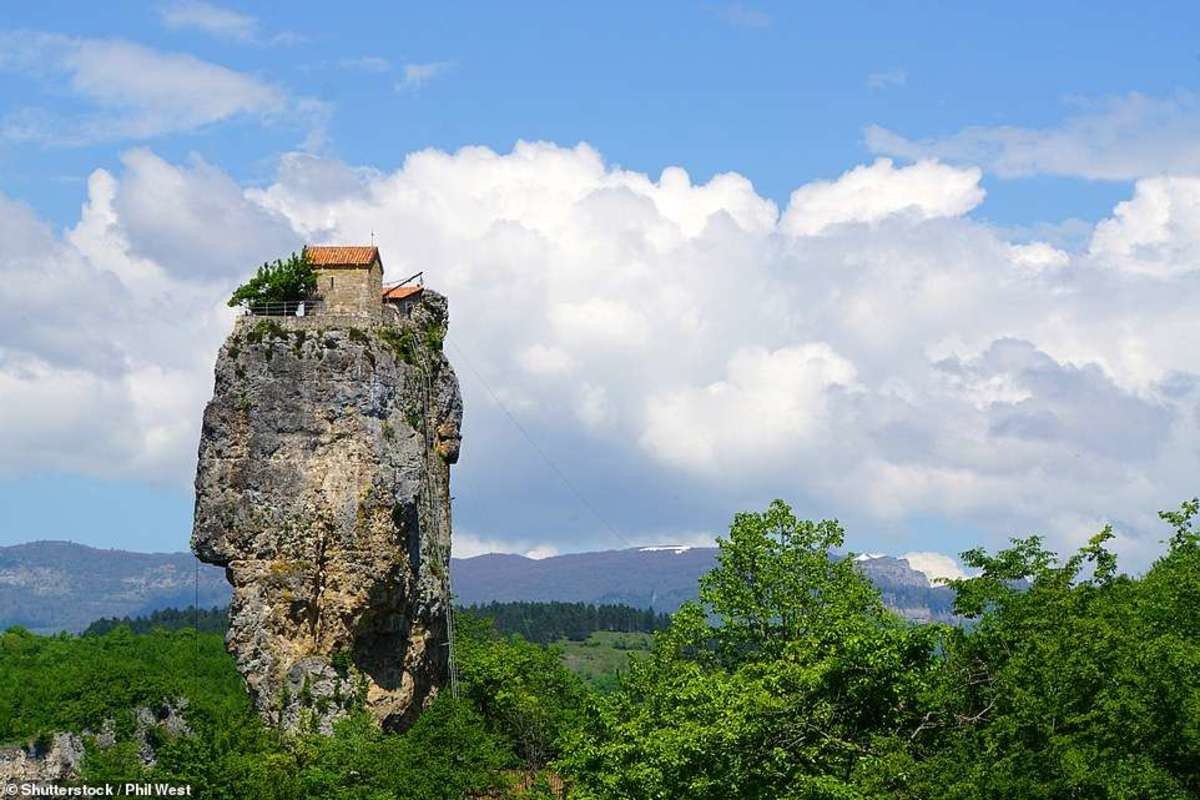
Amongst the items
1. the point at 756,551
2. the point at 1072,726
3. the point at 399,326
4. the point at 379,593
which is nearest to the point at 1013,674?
the point at 1072,726

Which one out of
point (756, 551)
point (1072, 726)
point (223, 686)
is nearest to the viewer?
point (1072, 726)

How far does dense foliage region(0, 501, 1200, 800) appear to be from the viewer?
40656 mm

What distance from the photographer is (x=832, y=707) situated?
48250 millimetres

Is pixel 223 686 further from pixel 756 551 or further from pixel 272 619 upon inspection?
pixel 756 551

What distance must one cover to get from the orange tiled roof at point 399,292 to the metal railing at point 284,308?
183 inches

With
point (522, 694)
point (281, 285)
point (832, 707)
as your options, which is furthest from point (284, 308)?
point (832, 707)

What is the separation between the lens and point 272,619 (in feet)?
243

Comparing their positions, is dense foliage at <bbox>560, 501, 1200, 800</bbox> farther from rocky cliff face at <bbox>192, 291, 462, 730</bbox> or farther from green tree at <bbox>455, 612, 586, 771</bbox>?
green tree at <bbox>455, 612, 586, 771</bbox>

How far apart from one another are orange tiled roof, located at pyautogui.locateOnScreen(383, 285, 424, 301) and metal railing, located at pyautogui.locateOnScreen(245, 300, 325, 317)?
4.65 metres

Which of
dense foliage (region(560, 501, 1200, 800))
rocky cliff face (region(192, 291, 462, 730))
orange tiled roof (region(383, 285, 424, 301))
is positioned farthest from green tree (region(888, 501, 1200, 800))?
orange tiled roof (region(383, 285, 424, 301))

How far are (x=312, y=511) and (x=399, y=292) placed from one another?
14.1 metres

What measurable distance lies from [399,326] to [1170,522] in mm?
39711

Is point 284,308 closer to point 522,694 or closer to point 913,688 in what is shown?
point 522,694

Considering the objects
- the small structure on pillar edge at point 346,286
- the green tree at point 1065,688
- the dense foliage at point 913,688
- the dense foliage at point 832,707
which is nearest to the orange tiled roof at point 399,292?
the small structure on pillar edge at point 346,286
